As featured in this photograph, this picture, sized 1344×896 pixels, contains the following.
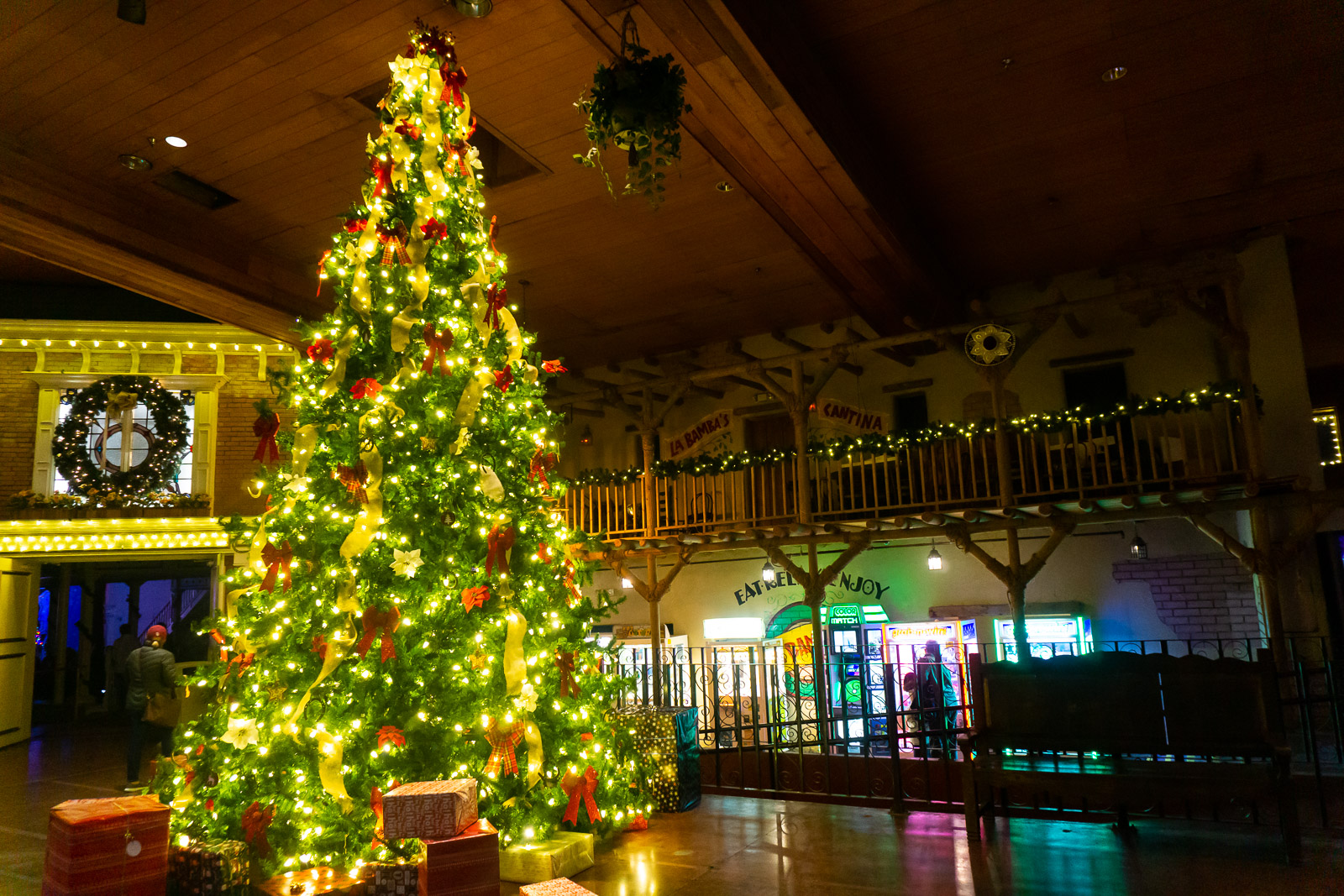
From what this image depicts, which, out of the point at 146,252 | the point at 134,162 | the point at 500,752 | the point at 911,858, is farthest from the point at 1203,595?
the point at 134,162

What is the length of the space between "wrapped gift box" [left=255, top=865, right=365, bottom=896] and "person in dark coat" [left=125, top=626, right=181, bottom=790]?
4.93 meters

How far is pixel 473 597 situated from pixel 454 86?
10.7 ft

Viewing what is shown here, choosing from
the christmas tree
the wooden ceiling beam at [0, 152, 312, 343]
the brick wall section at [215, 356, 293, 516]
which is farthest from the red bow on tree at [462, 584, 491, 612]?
the brick wall section at [215, 356, 293, 516]

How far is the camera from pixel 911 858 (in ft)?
15.2

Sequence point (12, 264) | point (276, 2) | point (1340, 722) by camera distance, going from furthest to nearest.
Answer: point (12, 264)
point (1340, 722)
point (276, 2)

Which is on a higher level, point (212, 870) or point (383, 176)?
point (383, 176)

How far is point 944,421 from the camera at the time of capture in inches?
509

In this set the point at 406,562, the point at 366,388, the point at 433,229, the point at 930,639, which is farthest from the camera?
the point at 930,639

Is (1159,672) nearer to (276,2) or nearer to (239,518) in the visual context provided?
(239,518)

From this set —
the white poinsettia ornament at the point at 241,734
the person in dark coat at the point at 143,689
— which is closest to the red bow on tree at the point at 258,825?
the white poinsettia ornament at the point at 241,734

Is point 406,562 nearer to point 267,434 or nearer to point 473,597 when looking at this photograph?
point 473,597

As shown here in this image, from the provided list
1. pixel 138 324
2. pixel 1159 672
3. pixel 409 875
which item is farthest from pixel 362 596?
pixel 138 324

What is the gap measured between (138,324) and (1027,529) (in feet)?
47.2

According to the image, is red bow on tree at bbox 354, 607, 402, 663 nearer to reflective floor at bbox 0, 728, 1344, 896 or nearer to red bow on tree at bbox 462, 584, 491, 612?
red bow on tree at bbox 462, 584, 491, 612
